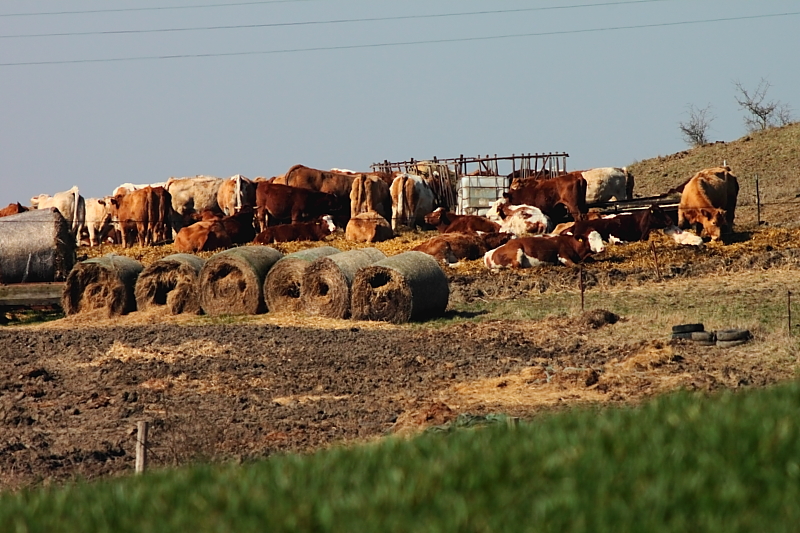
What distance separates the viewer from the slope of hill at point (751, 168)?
31.2 m

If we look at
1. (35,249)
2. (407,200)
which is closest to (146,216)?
(407,200)

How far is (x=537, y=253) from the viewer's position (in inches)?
885

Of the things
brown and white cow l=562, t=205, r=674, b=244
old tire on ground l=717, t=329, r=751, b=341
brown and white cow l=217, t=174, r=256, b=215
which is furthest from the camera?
brown and white cow l=217, t=174, r=256, b=215

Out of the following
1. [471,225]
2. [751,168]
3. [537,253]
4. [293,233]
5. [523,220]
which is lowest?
[537,253]

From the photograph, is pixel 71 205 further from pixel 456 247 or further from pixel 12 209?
pixel 456 247

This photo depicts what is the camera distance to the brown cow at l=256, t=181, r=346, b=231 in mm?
32812

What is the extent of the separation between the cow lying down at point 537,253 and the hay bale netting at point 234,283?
5.35 m

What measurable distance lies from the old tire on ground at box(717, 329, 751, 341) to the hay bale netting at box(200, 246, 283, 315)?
329 inches

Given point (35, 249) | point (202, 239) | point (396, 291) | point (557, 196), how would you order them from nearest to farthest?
point (396, 291) → point (35, 249) → point (202, 239) → point (557, 196)

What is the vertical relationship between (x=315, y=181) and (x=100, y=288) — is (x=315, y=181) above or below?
above

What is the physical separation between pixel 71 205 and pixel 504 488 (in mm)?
32371

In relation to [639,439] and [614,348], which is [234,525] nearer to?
[639,439]

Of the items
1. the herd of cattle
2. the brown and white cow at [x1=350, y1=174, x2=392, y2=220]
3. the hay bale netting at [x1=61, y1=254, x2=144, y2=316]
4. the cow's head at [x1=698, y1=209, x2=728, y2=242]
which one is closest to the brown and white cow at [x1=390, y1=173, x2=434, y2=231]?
→ the herd of cattle

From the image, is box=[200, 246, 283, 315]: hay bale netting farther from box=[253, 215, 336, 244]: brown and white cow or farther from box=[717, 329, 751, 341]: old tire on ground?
box=[253, 215, 336, 244]: brown and white cow
